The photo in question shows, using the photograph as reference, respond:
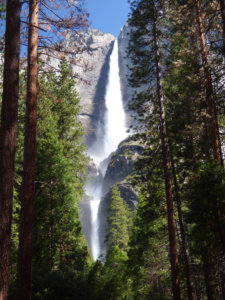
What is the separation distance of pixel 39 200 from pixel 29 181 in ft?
19.5

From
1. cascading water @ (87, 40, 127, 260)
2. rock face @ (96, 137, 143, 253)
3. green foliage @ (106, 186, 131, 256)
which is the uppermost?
cascading water @ (87, 40, 127, 260)

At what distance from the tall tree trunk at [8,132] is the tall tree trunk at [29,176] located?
0.63 meters

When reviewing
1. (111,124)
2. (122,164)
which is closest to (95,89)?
(111,124)

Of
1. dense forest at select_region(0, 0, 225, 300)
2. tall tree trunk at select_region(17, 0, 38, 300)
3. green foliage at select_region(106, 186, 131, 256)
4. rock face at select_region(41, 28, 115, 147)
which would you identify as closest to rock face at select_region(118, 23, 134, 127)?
rock face at select_region(41, 28, 115, 147)

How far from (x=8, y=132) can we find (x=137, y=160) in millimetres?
9561

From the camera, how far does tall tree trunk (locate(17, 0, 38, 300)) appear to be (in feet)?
18.7

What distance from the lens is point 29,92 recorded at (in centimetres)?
709

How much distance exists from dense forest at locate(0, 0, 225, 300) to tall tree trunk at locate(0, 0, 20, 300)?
17 mm

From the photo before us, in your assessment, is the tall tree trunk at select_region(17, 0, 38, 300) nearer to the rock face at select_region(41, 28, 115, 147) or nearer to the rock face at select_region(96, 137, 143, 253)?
the rock face at select_region(96, 137, 143, 253)

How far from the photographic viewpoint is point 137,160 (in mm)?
14047

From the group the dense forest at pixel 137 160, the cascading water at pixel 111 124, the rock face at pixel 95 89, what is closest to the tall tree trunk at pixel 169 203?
the dense forest at pixel 137 160

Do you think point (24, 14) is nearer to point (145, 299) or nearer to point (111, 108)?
point (145, 299)

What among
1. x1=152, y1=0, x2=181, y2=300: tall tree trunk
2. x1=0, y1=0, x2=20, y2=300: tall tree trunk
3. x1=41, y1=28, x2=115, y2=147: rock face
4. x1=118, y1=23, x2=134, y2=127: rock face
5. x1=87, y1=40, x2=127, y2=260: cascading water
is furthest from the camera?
x1=41, y1=28, x2=115, y2=147: rock face

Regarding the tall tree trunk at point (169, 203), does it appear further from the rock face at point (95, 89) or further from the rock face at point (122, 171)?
the rock face at point (95, 89)
